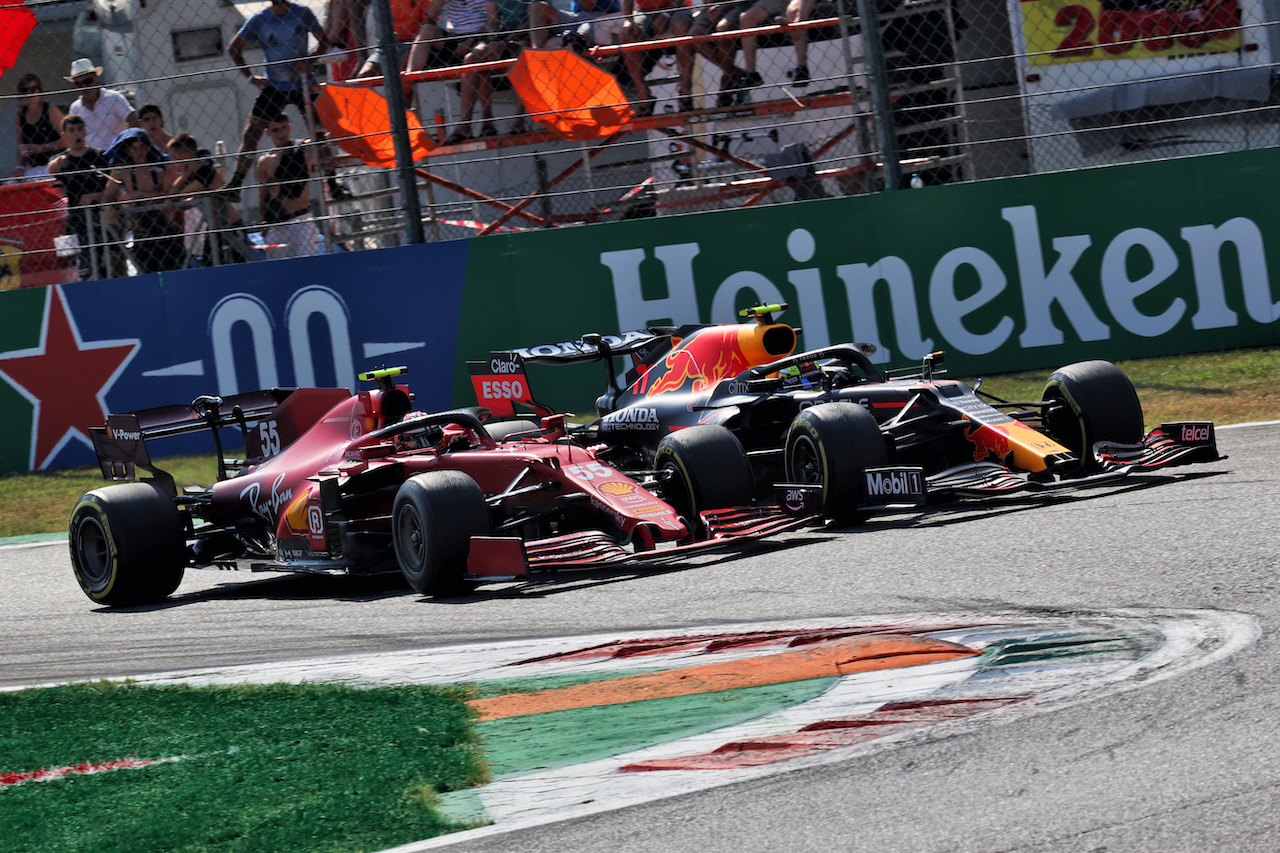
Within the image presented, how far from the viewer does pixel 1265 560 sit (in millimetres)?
5609

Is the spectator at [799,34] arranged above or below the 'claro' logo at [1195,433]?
above

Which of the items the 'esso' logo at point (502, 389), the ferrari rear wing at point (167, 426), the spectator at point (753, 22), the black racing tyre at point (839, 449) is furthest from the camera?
the spectator at point (753, 22)

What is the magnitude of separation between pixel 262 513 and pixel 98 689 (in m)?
2.97

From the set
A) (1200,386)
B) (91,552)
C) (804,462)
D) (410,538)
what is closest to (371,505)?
(410,538)

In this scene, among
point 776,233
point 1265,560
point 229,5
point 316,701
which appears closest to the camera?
point 316,701

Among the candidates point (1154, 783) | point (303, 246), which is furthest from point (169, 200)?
point (1154, 783)

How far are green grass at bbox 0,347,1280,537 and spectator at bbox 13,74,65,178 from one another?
10.2ft

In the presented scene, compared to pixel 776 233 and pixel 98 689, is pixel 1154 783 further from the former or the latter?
pixel 776 233

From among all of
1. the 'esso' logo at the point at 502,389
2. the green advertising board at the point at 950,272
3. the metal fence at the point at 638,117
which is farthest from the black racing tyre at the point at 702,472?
the metal fence at the point at 638,117

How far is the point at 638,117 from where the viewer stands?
41.3 feet

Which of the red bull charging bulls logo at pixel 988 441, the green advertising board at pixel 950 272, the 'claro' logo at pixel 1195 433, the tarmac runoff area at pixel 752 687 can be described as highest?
the green advertising board at pixel 950 272

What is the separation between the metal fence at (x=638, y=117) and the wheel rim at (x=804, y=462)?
400 centimetres

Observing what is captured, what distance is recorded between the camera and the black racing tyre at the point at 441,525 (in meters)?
7.29

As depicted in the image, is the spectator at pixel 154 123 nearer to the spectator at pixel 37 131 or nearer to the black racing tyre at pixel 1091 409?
the spectator at pixel 37 131
